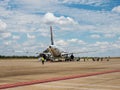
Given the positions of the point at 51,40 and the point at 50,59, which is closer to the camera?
the point at 50,59

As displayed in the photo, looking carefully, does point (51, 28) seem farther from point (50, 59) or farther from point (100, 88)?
point (100, 88)

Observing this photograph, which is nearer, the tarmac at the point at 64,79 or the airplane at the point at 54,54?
the tarmac at the point at 64,79

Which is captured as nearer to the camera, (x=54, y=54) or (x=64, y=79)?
(x=64, y=79)

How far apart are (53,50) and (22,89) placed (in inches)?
2740

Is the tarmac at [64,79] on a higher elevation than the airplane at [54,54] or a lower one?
higher

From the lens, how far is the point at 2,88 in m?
18.4

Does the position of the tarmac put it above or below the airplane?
above

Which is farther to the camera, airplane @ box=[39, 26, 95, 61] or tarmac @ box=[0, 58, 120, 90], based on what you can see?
airplane @ box=[39, 26, 95, 61]

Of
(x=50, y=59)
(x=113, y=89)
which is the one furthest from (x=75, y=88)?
(x=50, y=59)

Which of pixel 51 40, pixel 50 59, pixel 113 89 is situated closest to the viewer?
pixel 113 89

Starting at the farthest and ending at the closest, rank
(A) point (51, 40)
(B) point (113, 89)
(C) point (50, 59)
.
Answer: (A) point (51, 40)
(C) point (50, 59)
(B) point (113, 89)

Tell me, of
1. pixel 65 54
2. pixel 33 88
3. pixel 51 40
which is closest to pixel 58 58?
pixel 65 54

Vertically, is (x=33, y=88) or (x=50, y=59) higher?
(x=33, y=88)

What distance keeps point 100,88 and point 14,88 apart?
16.4 ft
